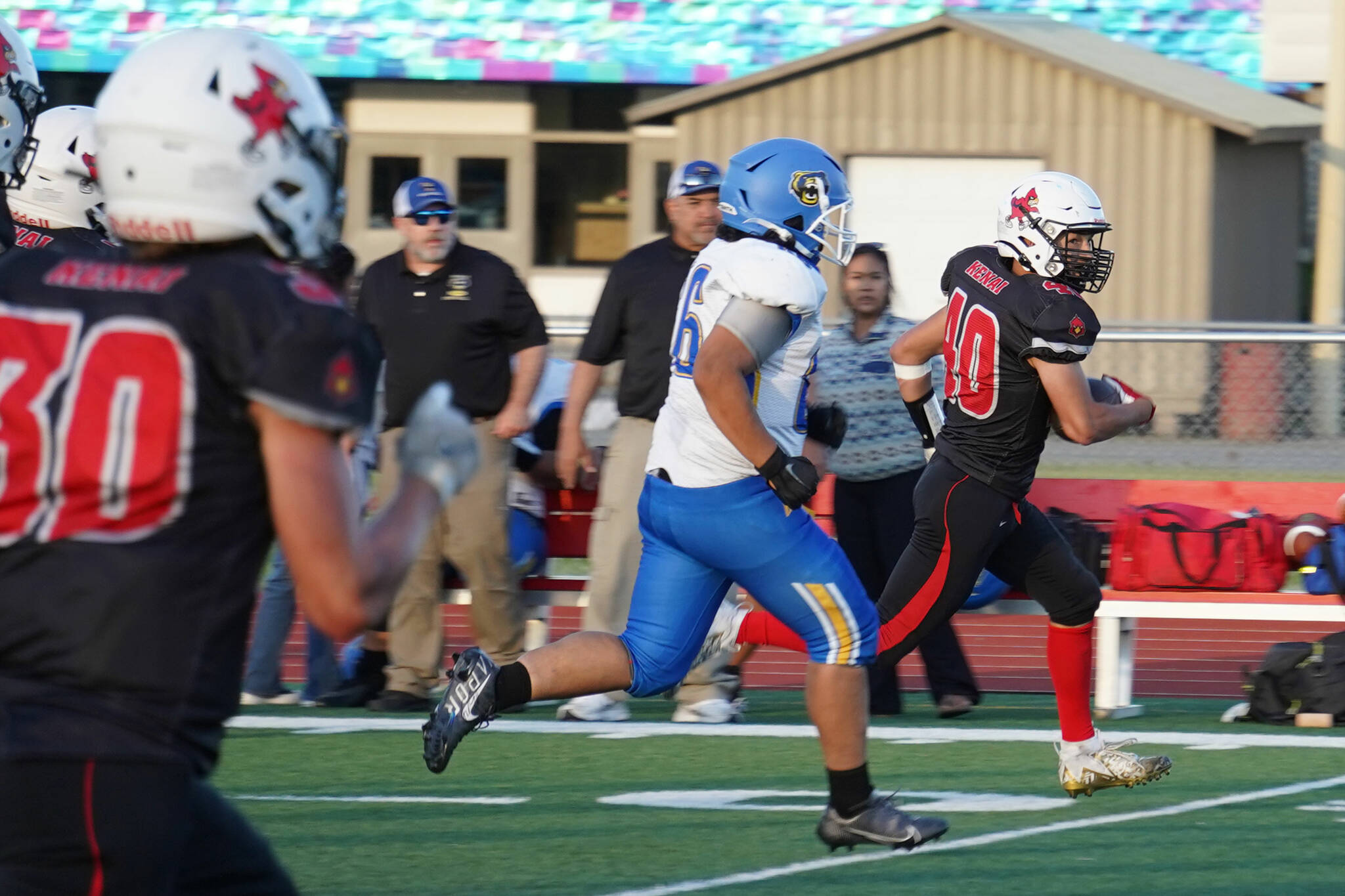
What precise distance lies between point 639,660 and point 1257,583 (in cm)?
350

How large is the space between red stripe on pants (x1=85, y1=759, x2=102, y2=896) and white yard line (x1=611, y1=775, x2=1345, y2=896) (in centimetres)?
236

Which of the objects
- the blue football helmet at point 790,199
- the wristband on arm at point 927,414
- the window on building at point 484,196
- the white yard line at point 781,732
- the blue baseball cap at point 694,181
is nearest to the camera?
the blue football helmet at point 790,199

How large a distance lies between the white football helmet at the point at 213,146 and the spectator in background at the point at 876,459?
4861 mm

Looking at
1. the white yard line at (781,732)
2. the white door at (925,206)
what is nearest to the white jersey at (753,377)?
the white yard line at (781,732)

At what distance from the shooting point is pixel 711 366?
15.3 feet

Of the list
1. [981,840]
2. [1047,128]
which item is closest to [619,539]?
[981,840]

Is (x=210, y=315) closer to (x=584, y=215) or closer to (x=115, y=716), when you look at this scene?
(x=115, y=716)

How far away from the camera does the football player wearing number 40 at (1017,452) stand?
5586mm

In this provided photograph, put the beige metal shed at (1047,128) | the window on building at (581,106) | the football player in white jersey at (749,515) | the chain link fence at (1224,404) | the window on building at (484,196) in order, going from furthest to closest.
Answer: the window on building at (484,196), the window on building at (581,106), the beige metal shed at (1047,128), the chain link fence at (1224,404), the football player in white jersey at (749,515)

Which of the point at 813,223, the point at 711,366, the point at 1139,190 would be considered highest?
the point at 1139,190

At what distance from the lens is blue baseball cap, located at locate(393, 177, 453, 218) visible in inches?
289

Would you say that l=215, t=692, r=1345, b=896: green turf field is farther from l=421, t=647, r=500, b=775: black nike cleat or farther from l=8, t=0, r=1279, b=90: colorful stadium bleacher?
l=8, t=0, r=1279, b=90: colorful stadium bleacher

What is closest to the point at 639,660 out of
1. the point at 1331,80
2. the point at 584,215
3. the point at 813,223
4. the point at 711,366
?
the point at 711,366

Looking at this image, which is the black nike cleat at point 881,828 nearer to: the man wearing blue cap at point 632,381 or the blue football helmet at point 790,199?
the blue football helmet at point 790,199
